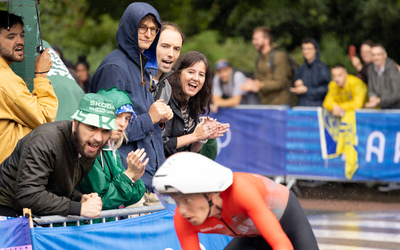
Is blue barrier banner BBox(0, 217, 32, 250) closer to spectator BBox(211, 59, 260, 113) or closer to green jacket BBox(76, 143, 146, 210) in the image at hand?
green jacket BBox(76, 143, 146, 210)

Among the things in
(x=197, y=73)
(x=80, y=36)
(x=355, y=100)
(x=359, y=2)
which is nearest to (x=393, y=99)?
(x=355, y=100)

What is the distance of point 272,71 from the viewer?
12.3m

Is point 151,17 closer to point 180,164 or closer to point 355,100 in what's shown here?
point 180,164

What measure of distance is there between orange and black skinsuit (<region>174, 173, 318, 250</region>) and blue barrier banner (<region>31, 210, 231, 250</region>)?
3.21ft

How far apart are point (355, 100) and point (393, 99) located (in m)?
0.74

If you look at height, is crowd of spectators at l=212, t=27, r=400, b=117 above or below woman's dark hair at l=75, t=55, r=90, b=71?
below

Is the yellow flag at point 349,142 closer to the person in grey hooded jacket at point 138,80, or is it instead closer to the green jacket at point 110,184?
the person in grey hooded jacket at point 138,80

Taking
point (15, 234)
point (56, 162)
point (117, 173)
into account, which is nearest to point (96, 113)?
point (56, 162)

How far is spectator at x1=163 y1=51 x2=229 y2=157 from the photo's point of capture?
21.0 ft

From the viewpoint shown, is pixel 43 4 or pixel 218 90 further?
pixel 43 4

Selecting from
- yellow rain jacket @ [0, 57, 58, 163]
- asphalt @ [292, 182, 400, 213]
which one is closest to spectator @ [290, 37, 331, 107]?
asphalt @ [292, 182, 400, 213]

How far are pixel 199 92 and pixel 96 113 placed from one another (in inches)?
94.9

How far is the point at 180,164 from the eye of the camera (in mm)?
3486

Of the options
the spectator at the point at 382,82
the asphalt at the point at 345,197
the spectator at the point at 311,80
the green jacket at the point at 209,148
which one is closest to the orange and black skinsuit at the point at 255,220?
the green jacket at the point at 209,148
